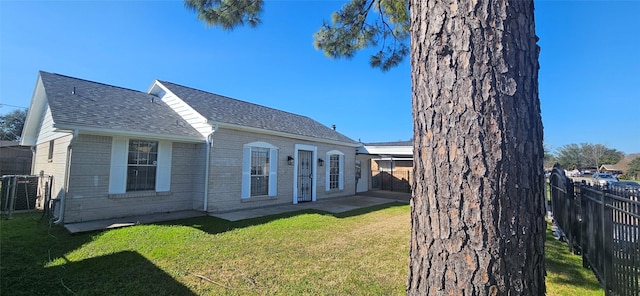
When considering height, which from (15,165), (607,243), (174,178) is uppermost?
(15,165)

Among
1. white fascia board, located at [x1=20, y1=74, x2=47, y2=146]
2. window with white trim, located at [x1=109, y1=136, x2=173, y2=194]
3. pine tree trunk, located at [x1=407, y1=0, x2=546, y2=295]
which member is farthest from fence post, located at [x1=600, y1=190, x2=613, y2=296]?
white fascia board, located at [x1=20, y1=74, x2=47, y2=146]

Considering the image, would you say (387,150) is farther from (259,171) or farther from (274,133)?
(259,171)

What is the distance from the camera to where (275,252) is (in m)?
5.18

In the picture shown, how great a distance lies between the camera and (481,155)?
3.92 ft

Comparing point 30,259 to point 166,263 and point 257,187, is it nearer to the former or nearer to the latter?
point 166,263

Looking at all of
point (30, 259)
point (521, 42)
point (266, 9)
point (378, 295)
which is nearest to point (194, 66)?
point (266, 9)

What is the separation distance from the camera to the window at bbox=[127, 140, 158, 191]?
7.90 metres

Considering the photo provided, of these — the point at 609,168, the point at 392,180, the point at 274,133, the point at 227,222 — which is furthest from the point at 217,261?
the point at 609,168

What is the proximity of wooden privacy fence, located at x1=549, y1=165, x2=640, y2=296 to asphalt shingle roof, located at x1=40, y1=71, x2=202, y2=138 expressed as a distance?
950 cm

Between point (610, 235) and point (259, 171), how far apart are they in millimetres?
9010

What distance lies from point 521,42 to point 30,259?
7150 mm

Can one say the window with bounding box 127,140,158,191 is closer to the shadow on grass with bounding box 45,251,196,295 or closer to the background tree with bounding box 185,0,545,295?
the shadow on grass with bounding box 45,251,196,295

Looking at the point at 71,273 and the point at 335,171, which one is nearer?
the point at 71,273

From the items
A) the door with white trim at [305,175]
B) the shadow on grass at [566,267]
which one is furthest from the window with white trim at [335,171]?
the shadow on grass at [566,267]
